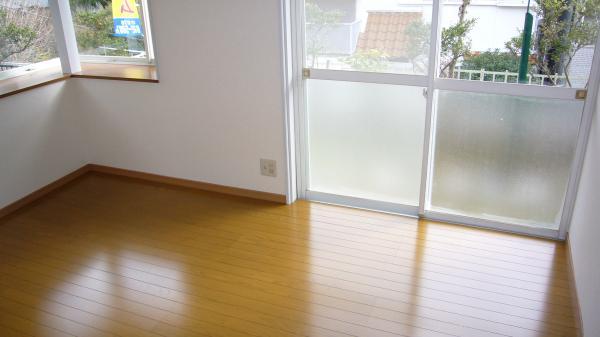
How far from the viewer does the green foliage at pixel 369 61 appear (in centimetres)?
339

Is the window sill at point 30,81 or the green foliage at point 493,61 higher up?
the green foliage at point 493,61

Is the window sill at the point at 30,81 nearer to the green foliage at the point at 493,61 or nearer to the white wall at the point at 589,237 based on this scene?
the green foliage at the point at 493,61

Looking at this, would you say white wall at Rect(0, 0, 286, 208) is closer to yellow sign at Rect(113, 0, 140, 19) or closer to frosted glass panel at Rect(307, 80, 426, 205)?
frosted glass panel at Rect(307, 80, 426, 205)

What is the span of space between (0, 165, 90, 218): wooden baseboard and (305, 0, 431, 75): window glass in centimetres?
220

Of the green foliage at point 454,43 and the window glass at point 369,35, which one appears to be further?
the window glass at point 369,35

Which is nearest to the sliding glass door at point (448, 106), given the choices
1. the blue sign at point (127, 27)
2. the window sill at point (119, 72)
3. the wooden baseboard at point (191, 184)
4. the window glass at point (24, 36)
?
the wooden baseboard at point (191, 184)

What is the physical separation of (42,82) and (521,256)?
3478 mm

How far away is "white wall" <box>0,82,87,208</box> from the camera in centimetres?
375

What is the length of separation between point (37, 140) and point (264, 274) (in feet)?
7.01

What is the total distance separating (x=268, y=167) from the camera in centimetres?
383

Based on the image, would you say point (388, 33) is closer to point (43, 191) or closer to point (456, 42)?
point (456, 42)

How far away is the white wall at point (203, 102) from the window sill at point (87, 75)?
63mm

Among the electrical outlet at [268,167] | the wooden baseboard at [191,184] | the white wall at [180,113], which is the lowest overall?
the wooden baseboard at [191,184]

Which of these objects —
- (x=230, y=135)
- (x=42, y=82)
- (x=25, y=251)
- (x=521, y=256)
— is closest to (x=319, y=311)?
(x=521, y=256)
